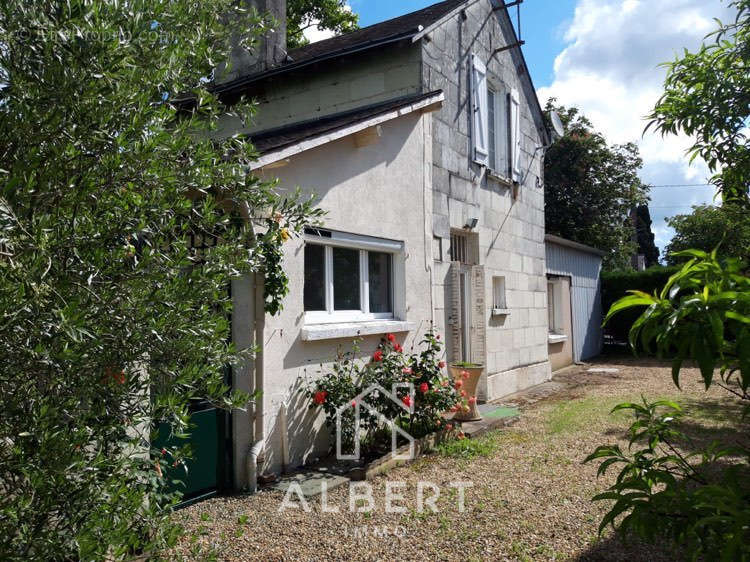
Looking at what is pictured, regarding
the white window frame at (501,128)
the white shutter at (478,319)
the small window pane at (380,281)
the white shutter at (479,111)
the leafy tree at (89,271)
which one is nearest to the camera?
the leafy tree at (89,271)

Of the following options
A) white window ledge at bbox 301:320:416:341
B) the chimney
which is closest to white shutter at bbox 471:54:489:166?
the chimney

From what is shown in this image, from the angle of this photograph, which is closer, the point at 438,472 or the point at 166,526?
the point at 166,526

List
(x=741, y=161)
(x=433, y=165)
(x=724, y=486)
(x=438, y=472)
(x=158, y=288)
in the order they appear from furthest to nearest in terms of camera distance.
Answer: (x=433, y=165) < (x=438, y=472) < (x=741, y=161) < (x=158, y=288) < (x=724, y=486)

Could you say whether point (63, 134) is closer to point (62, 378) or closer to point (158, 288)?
point (158, 288)

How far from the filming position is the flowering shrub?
5.63m

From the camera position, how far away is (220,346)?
7.63 feet

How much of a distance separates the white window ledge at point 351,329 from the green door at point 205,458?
1156mm

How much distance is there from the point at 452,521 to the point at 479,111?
22.7 ft

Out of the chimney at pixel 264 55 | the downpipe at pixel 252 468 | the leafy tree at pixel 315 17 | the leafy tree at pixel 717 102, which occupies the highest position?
the leafy tree at pixel 315 17

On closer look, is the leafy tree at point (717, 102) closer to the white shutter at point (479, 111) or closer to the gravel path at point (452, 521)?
the gravel path at point (452, 521)

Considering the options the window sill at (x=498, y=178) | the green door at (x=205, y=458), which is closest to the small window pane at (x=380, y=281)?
the green door at (x=205, y=458)

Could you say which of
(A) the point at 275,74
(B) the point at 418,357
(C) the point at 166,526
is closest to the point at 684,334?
(C) the point at 166,526

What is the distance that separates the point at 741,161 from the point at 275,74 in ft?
21.3

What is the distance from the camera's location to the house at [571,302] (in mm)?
13594
